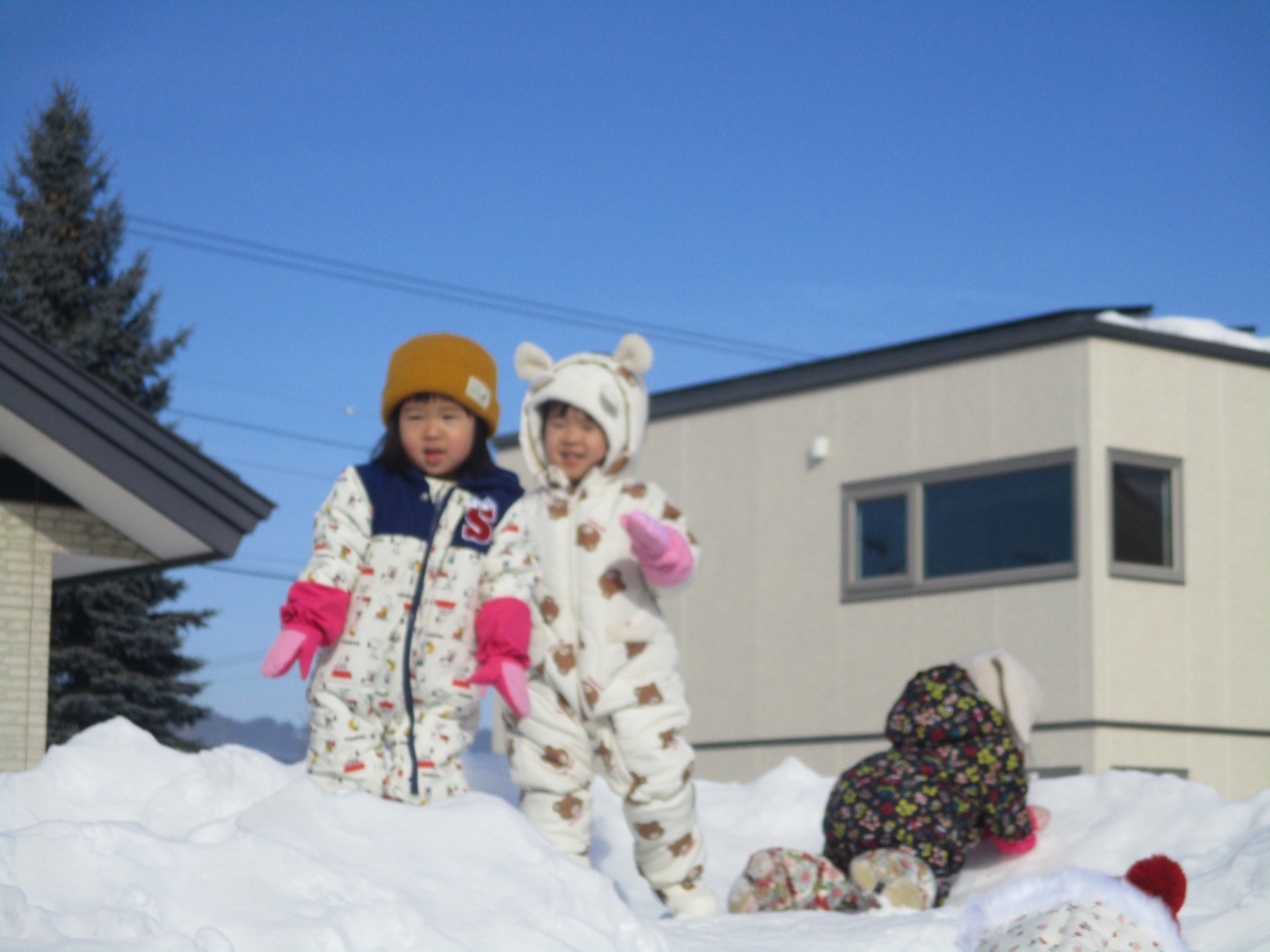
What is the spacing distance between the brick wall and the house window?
6.81 metres

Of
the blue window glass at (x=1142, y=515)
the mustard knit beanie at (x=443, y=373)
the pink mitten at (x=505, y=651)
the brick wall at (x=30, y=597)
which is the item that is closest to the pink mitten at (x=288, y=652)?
the pink mitten at (x=505, y=651)

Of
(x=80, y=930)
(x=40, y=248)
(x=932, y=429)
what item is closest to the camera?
(x=80, y=930)

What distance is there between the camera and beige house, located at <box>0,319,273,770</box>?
664 centimetres

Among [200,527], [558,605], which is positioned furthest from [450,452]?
[200,527]

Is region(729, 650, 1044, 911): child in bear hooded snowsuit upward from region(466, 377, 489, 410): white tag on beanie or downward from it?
downward

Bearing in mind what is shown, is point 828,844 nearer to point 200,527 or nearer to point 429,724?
point 429,724

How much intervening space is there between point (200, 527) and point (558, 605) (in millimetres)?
2196

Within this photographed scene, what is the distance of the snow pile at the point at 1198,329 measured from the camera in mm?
11867

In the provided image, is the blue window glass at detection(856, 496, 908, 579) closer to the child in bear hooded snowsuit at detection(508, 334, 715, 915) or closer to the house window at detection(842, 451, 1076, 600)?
the house window at detection(842, 451, 1076, 600)

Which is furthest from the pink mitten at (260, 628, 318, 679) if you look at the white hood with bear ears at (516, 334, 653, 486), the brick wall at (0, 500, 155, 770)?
the brick wall at (0, 500, 155, 770)

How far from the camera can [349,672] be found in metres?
4.79

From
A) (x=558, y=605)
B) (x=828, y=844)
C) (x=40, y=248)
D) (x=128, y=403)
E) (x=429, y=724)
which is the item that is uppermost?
(x=40, y=248)

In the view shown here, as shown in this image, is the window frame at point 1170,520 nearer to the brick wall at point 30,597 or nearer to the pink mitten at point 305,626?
the brick wall at point 30,597

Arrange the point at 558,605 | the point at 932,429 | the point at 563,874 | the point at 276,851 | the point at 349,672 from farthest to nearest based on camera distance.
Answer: the point at 932,429, the point at 558,605, the point at 349,672, the point at 563,874, the point at 276,851
